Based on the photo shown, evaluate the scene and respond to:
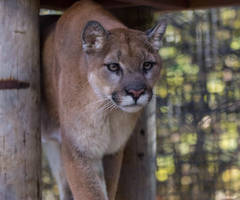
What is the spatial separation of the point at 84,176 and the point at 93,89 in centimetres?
60

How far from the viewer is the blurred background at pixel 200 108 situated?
6.00 m

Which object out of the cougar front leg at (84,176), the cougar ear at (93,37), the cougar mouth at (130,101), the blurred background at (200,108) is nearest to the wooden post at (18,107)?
the cougar front leg at (84,176)

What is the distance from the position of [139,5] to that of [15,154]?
1579mm

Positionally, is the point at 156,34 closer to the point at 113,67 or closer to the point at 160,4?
the point at 113,67

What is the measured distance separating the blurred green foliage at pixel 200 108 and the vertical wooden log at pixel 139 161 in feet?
6.13

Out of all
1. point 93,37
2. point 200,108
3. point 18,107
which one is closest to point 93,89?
point 93,37

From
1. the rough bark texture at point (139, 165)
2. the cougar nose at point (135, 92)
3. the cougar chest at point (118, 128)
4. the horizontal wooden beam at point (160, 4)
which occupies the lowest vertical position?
the rough bark texture at point (139, 165)

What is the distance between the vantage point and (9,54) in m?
3.37

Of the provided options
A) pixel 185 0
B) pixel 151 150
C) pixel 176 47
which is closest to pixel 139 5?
pixel 185 0

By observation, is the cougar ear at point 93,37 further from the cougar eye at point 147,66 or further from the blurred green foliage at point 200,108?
the blurred green foliage at point 200,108

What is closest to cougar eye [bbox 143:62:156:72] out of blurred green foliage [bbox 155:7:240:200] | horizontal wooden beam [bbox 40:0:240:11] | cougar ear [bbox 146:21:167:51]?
cougar ear [bbox 146:21:167:51]

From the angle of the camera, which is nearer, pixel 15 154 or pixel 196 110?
pixel 15 154

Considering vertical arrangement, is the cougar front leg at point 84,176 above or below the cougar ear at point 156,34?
below

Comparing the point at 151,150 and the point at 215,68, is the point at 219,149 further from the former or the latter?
the point at 151,150
